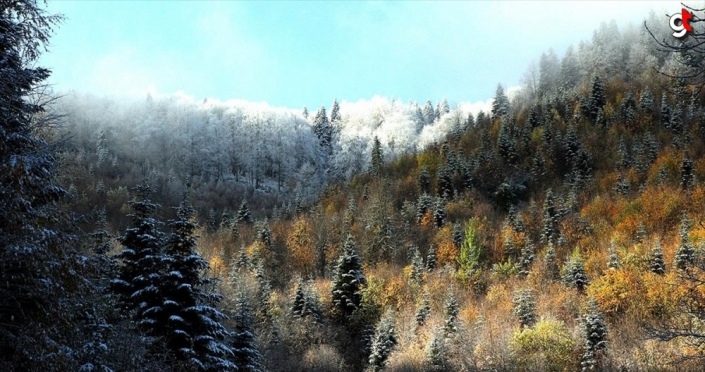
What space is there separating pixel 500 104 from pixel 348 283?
3044 inches

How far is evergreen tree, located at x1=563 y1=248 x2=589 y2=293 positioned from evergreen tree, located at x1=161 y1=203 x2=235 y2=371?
45751 mm

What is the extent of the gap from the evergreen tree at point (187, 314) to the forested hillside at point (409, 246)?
0.07 m

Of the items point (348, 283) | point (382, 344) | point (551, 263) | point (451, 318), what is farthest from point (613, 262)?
point (348, 283)

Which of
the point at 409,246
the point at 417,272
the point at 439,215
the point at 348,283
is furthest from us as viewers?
the point at 439,215

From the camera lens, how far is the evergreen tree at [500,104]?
388 ft

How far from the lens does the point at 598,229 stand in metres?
70.4

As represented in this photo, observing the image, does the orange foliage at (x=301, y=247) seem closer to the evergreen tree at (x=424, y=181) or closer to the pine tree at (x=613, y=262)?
the evergreen tree at (x=424, y=181)

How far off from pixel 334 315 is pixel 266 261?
24568mm

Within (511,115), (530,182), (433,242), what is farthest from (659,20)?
(433,242)

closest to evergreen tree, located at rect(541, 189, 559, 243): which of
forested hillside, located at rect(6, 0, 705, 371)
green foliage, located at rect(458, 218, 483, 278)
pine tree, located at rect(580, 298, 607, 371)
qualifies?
forested hillside, located at rect(6, 0, 705, 371)

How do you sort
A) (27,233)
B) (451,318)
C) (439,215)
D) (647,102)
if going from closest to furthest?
(27,233) → (451,318) → (439,215) → (647,102)

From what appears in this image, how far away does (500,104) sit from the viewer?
4744 inches

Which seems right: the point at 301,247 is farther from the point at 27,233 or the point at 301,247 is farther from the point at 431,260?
the point at 27,233

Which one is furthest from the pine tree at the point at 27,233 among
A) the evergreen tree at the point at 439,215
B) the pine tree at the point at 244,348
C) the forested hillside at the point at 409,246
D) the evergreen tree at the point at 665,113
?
the evergreen tree at the point at 665,113
